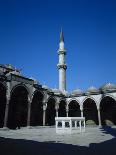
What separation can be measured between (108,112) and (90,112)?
3.64m

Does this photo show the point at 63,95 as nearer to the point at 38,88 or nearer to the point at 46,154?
the point at 38,88

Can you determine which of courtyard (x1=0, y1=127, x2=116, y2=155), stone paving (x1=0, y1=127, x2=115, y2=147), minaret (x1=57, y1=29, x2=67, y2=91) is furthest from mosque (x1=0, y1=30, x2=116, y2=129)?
courtyard (x1=0, y1=127, x2=116, y2=155)

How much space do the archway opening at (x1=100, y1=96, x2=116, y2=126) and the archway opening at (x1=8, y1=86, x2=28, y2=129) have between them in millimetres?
14923

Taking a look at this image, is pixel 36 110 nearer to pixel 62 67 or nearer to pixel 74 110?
pixel 74 110

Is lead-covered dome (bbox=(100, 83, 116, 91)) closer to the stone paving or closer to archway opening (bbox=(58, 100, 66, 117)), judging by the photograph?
archway opening (bbox=(58, 100, 66, 117))

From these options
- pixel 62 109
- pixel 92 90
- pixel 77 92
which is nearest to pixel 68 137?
pixel 92 90

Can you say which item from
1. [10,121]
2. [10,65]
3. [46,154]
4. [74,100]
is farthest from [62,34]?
[46,154]

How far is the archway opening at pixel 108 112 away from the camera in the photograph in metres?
34.0

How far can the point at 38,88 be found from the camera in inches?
1074

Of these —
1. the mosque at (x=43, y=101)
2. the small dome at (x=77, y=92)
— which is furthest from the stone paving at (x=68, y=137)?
the small dome at (x=77, y=92)

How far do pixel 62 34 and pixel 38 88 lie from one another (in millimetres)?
21435

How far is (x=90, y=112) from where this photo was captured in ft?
119

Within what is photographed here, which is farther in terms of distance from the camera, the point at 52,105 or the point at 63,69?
the point at 63,69

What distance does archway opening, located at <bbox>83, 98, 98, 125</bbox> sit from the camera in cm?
3553
